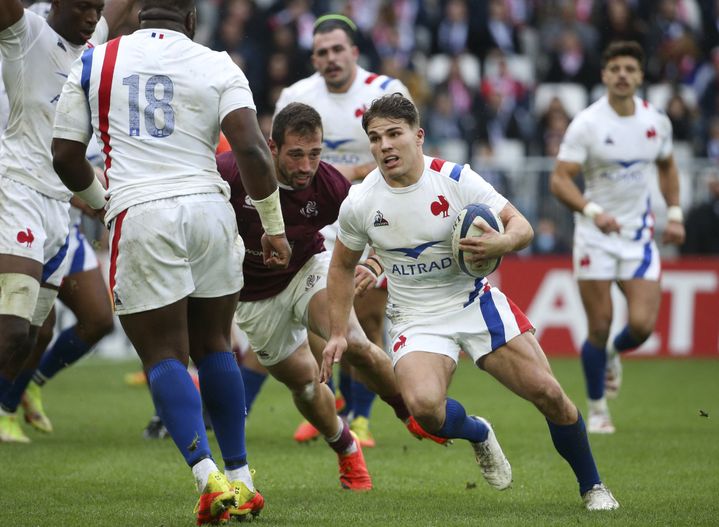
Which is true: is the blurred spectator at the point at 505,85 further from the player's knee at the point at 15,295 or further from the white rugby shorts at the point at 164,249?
the white rugby shorts at the point at 164,249

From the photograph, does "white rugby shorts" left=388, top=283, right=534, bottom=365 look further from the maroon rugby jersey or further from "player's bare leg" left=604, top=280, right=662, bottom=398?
"player's bare leg" left=604, top=280, right=662, bottom=398

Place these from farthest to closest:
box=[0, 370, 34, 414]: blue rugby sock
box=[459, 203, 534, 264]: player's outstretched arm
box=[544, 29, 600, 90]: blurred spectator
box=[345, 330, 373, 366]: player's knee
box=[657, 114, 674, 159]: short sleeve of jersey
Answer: box=[544, 29, 600, 90]: blurred spectator < box=[657, 114, 674, 159]: short sleeve of jersey < box=[0, 370, 34, 414]: blue rugby sock < box=[345, 330, 373, 366]: player's knee < box=[459, 203, 534, 264]: player's outstretched arm

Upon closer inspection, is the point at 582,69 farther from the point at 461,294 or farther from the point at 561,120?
the point at 461,294

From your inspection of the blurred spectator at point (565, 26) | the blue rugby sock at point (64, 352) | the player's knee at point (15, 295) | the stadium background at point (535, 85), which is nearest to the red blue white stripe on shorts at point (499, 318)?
the player's knee at point (15, 295)

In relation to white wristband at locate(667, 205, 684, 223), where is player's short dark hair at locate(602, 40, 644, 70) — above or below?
above

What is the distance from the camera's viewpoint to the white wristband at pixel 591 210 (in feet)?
31.8

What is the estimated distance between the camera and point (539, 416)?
34.9 feet

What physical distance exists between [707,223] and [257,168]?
38.1 feet

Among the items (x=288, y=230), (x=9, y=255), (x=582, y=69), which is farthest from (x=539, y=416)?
(x=582, y=69)

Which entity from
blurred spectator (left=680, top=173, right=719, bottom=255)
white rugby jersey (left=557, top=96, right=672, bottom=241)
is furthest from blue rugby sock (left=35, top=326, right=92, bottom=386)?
blurred spectator (left=680, top=173, right=719, bottom=255)

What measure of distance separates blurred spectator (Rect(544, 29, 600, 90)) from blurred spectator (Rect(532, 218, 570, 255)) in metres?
3.60

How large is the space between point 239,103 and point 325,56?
12.9ft

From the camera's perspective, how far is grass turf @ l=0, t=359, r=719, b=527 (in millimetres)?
6012

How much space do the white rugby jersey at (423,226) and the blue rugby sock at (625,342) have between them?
426cm
